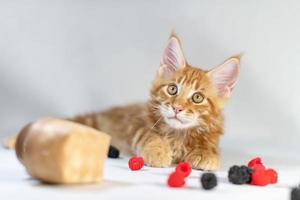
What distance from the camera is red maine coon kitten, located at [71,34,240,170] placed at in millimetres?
2783

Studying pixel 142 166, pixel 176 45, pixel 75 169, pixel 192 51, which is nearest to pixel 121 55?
pixel 192 51

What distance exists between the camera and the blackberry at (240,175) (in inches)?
92.7

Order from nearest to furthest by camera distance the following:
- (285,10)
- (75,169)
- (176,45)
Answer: (75,169)
(176,45)
(285,10)

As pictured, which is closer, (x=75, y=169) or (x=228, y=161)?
(x=75, y=169)

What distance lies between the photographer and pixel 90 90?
3938 mm

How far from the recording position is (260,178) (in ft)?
7.73

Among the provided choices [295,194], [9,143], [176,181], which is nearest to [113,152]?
[9,143]

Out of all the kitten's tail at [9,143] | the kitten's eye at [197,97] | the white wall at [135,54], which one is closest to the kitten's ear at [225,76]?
the kitten's eye at [197,97]

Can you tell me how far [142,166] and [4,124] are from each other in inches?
53.9

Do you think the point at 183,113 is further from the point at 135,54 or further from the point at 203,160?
the point at 135,54

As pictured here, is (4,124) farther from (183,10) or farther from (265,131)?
(265,131)

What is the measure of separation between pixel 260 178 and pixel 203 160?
1.48ft

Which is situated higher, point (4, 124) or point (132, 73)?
point (132, 73)

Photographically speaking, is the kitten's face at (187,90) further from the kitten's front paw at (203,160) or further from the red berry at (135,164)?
the red berry at (135,164)
